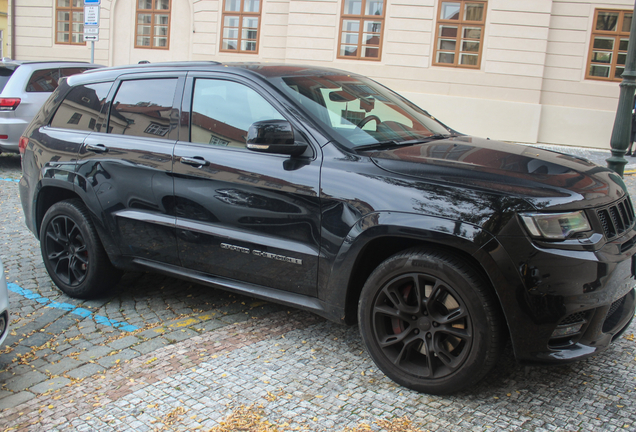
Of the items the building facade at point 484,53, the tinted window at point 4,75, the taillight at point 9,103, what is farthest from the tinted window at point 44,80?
the building facade at point 484,53

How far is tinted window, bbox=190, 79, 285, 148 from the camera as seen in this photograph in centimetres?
361

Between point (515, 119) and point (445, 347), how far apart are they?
1402 cm

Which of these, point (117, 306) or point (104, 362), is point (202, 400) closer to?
point (104, 362)

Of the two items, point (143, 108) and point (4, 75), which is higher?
point (4, 75)

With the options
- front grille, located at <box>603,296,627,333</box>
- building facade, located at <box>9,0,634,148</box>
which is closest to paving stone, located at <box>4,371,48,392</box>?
front grille, located at <box>603,296,627,333</box>

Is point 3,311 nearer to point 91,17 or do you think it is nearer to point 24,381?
point 24,381

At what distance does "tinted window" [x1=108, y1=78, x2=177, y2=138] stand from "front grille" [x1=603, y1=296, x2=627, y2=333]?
9.61ft

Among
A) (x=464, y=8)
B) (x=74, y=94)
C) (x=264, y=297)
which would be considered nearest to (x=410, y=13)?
(x=464, y=8)

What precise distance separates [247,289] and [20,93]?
7.83 m

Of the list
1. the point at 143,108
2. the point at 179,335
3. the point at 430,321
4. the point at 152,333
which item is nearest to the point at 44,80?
the point at 143,108

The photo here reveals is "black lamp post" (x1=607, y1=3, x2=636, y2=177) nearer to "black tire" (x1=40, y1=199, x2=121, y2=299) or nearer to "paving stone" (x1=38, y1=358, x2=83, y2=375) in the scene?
"black tire" (x1=40, y1=199, x2=121, y2=299)

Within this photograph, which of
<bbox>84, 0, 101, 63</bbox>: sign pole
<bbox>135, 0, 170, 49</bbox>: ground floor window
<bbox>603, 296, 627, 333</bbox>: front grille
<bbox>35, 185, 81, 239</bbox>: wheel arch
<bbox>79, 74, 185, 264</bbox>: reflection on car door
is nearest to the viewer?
<bbox>603, 296, 627, 333</bbox>: front grille

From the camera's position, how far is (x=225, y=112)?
373 cm

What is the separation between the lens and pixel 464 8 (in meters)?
15.9
